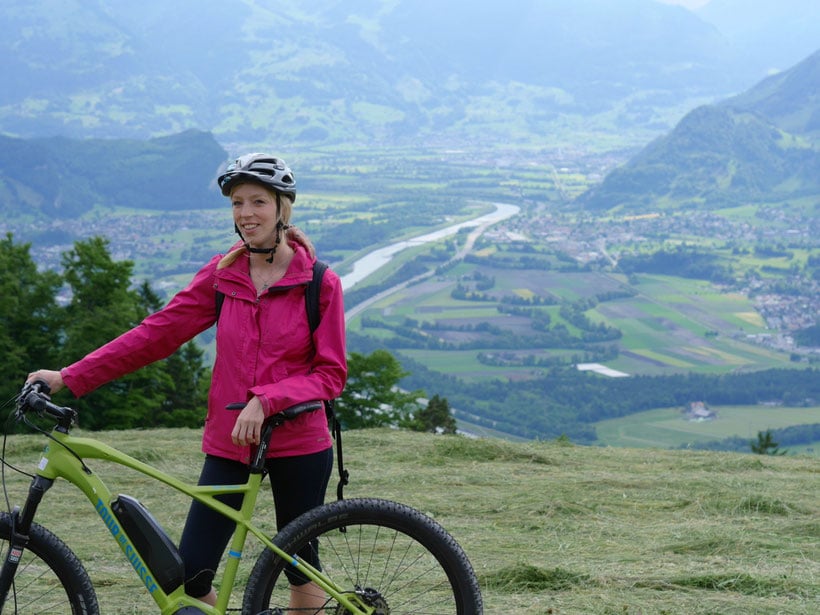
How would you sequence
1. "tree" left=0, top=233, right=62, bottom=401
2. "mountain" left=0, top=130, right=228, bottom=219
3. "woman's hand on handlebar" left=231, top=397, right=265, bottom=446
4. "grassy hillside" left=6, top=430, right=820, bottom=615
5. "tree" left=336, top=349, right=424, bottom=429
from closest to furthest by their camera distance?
"woman's hand on handlebar" left=231, top=397, right=265, bottom=446
"grassy hillside" left=6, top=430, right=820, bottom=615
"tree" left=0, top=233, right=62, bottom=401
"tree" left=336, top=349, right=424, bottom=429
"mountain" left=0, top=130, right=228, bottom=219

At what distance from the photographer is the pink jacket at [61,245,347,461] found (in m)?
3.41

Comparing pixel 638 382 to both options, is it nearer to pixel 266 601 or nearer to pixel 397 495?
pixel 397 495

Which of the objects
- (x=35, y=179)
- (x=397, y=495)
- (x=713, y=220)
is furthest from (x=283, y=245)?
(x=35, y=179)

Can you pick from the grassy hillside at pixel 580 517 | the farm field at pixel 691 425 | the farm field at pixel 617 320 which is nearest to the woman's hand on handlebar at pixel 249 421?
the grassy hillside at pixel 580 517

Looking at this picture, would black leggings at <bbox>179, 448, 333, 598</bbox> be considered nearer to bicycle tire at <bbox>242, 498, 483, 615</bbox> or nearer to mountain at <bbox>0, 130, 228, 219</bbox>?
bicycle tire at <bbox>242, 498, 483, 615</bbox>

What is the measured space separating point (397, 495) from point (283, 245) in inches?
179

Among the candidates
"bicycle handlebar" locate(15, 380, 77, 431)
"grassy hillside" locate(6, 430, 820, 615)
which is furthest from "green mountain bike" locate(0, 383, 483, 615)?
"grassy hillside" locate(6, 430, 820, 615)

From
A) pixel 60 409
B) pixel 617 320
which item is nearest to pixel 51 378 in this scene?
pixel 60 409

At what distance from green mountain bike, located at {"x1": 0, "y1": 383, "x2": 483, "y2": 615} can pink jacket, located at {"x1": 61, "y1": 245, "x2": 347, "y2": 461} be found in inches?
3.9

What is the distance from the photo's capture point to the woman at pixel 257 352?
134 inches

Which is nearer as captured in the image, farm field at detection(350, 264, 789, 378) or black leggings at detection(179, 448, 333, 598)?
black leggings at detection(179, 448, 333, 598)

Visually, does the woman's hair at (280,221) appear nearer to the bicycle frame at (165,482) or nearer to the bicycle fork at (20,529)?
the bicycle frame at (165,482)

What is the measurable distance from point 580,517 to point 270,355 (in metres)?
4.04

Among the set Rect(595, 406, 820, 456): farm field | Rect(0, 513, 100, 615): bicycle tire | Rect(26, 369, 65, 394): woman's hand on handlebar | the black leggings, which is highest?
Rect(26, 369, 65, 394): woman's hand on handlebar
